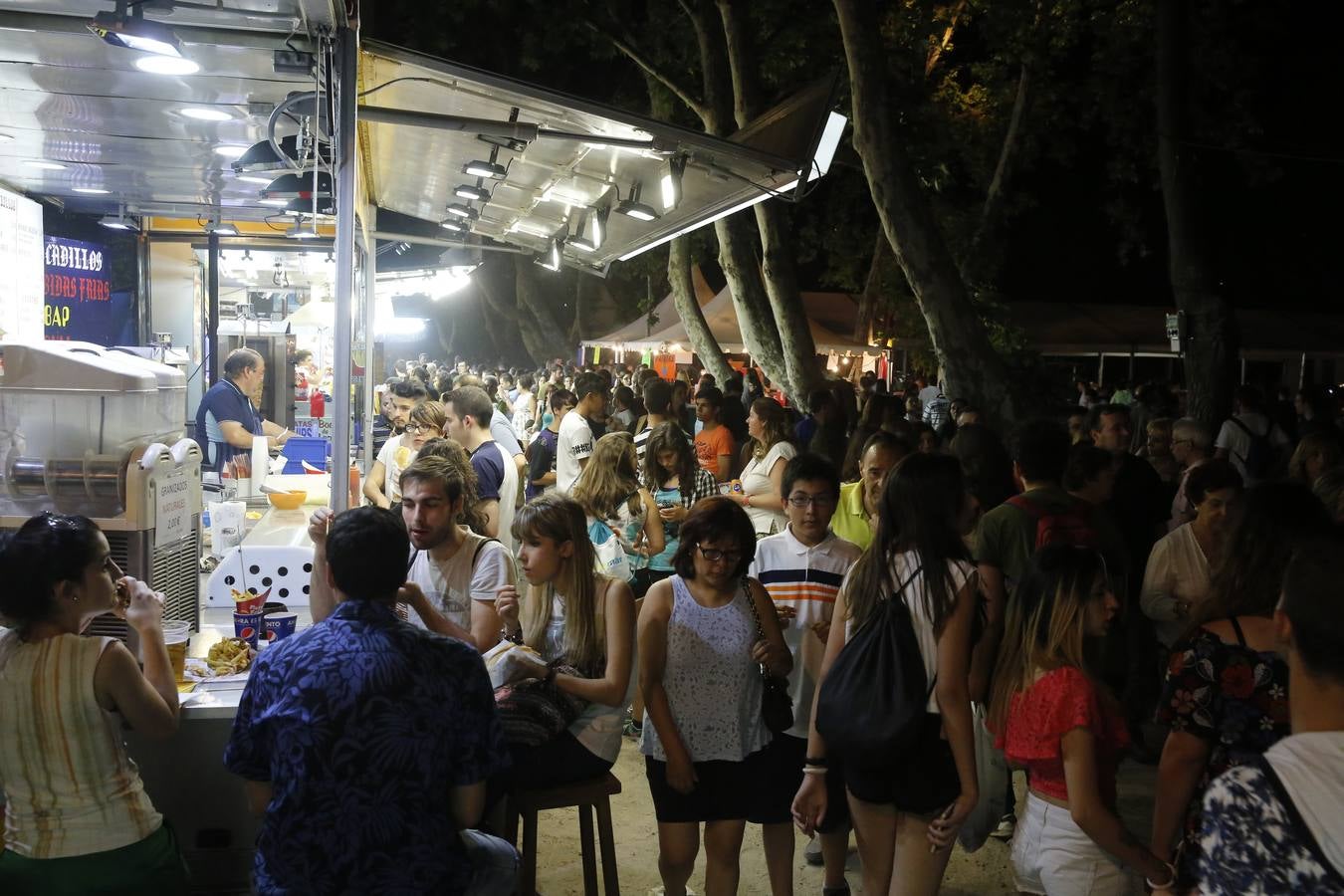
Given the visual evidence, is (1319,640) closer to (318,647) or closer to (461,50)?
(318,647)

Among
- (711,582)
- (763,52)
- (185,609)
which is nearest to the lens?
(711,582)

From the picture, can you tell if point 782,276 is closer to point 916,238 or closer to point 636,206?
point 916,238

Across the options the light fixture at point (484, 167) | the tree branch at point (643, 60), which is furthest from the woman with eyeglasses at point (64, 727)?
the tree branch at point (643, 60)

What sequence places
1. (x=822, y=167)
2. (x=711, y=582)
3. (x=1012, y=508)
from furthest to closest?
(x=822, y=167), (x=1012, y=508), (x=711, y=582)

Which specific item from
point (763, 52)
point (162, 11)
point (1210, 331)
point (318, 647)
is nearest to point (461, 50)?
point (763, 52)

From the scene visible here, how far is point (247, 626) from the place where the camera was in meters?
4.25

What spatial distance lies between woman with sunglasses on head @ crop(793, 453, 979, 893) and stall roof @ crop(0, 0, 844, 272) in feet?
8.26

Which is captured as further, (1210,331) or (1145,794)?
(1210,331)

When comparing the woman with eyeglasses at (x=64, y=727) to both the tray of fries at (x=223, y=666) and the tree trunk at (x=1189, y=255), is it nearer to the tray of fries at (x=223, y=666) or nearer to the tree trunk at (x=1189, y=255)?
the tray of fries at (x=223, y=666)

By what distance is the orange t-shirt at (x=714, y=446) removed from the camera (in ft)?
29.2

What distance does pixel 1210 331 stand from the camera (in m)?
12.5

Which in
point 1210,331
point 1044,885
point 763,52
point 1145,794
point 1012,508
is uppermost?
point 763,52

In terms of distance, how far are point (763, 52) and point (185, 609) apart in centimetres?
1479

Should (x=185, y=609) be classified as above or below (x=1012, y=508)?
below
